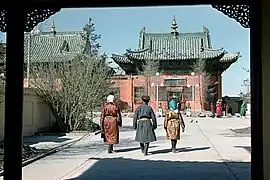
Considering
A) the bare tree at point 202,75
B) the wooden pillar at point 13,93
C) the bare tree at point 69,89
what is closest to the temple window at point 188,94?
the bare tree at point 202,75

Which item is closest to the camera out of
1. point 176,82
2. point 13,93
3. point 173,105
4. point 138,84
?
point 13,93

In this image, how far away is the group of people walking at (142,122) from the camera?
32.3 ft

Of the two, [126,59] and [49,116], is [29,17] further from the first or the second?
Answer: [126,59]

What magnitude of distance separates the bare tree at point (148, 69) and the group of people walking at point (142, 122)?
22.8 m

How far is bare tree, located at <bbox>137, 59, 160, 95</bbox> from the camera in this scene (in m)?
33.6

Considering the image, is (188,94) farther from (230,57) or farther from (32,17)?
(32,17)

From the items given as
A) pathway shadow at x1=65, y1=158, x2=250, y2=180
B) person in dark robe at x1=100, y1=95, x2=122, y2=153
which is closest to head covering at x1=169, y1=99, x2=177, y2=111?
person in dark robe at x1=100, y1=95, x2=122, y2=153

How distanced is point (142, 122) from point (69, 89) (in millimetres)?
6775

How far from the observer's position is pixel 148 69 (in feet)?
110

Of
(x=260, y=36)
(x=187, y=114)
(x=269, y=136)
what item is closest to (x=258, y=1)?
(x=260, y=36)

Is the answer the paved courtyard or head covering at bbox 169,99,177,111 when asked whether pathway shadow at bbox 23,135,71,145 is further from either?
head covering at bbox 169,99,177,111

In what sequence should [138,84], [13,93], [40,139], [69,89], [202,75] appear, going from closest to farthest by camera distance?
1. [13,93]
2. [40,139]
3. [69,89]
4. [202,75]
5. [138,84]

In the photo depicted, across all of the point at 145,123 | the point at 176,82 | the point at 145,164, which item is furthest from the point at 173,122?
the point at 176,82

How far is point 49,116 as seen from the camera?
16.3 meters
